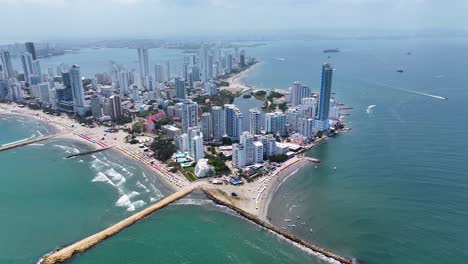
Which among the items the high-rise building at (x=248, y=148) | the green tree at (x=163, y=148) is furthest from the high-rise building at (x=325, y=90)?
the green tree at (x=163, y=148)

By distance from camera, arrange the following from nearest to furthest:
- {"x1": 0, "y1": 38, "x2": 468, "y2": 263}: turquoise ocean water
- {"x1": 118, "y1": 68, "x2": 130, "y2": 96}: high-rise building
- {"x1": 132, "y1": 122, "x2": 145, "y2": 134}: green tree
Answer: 1. {"x1": 0, "y1": 38, "x2": 468, "y2": 263}: turquoise ocean water
2. {"x1": 132, "y1": 122, "x2": 145, "y2": 134}: green tree
3. {"x1": 118, "y1": 68, "x2": 130, "y2": 96}: high-rise building

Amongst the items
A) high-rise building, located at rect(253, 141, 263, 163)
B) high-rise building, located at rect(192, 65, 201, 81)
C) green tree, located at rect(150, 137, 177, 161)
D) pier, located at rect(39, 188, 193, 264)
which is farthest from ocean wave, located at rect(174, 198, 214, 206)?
high-rise building, located at rect(192, 65, 201, 81)

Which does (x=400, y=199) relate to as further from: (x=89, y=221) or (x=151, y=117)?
(x=151, y=117)

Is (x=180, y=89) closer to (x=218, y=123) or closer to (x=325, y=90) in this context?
(x=218, y=123)

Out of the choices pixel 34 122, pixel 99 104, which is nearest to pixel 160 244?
pixel 99 104

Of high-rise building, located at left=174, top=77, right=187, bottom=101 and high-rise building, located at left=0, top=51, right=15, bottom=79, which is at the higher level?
high-rise building, located at left=0, top=51, right=15, bottom=79

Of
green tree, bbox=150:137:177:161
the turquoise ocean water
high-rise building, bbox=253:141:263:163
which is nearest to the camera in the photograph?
the turquoise ocean water

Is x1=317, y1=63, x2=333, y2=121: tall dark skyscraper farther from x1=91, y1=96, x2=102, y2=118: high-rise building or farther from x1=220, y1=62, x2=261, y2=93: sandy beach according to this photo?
x1=91, y1=96, x2=102, y2=118: high-rise building
